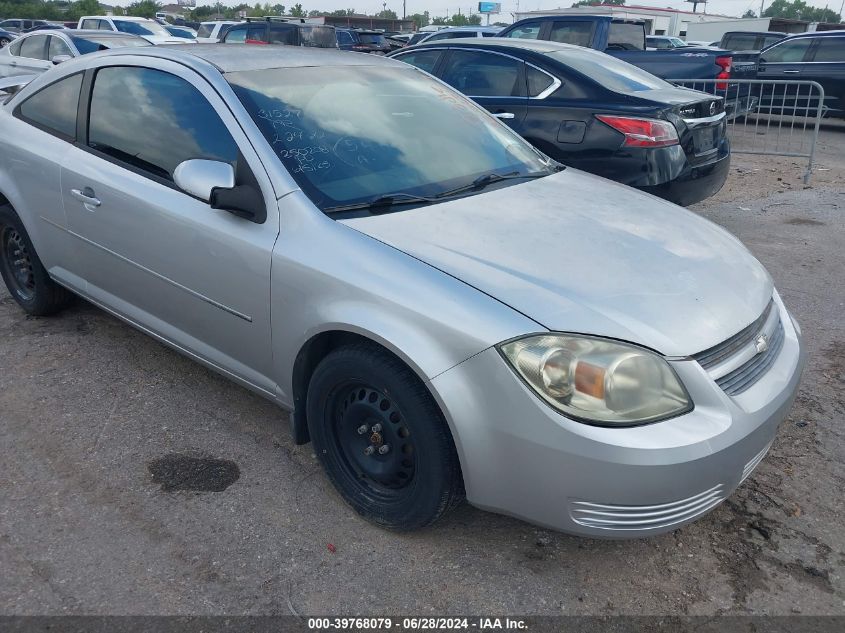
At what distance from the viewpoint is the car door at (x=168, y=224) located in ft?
9.84

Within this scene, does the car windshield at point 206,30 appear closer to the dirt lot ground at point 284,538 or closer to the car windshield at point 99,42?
the car windshield at point 99,42

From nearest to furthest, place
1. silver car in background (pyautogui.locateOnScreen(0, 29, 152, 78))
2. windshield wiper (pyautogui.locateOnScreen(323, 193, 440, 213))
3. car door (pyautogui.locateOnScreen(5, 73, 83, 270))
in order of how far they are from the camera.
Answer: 1. windshield wiper (pyautogui.locateOnScreen(323, 193, 440, 213))
2. car door (pyautogui.locateOnScreen(5, 73, 83, 270))
3. silver car in background (pyautogui.locateOnScreen(0, 29, 152, 78))

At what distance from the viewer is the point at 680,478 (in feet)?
7.42

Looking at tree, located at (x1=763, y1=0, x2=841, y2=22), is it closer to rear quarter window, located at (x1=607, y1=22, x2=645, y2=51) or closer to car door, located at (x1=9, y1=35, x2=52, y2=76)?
rear quarter window, located at (x1=607, y1=22, x2=645, y2=51)

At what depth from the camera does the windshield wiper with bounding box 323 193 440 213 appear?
287 centimetres

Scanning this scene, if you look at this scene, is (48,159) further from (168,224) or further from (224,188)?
(224,188)

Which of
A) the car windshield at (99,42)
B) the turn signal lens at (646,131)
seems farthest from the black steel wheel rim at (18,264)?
the car windshield at (99,42)

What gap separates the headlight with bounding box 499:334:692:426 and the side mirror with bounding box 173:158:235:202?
133 cm

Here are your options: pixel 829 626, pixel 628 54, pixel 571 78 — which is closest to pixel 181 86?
pixel 829 626

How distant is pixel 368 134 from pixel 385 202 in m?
0.47

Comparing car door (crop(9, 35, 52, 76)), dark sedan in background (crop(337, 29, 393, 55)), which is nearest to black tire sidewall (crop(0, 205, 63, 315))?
car door (crop(9, 35, 52, 76))

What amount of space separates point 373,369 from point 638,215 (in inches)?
56.0

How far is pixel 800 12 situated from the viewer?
314 ft

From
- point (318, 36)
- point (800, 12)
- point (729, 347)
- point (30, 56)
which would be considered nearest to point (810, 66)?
point (318, 36)
